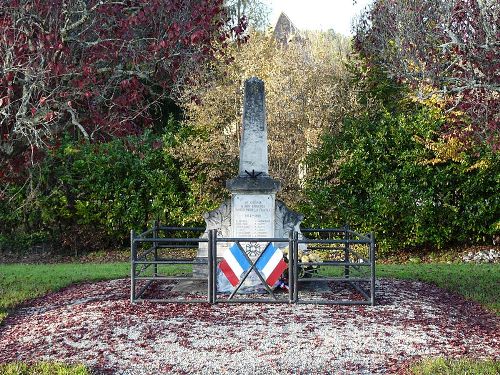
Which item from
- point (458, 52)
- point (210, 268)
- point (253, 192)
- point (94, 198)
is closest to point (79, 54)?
point (253, 192)

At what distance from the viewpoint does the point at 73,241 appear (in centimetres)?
1892

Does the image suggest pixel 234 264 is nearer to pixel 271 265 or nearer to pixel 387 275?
pixel 271 265

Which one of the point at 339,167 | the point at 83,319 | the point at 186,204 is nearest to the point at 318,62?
the point at 339,167

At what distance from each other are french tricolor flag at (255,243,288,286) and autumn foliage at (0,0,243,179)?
2.72m

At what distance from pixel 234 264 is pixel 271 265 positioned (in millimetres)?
545

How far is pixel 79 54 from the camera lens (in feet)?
31.5

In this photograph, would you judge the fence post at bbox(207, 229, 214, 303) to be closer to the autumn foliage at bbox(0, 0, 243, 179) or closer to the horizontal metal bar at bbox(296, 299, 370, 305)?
the horizontal metal bar at bbox(296, 299, 370, 305)

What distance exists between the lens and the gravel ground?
667 centimetres

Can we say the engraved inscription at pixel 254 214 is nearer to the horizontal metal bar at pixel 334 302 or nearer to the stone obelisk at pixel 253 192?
the stone obelisk at pixel 253 192

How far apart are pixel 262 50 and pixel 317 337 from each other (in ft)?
41.0

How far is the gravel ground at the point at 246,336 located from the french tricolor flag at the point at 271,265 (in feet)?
1.65

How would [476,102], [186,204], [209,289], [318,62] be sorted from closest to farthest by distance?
[209,289] → [476,102] → [186,204] → [318,62]

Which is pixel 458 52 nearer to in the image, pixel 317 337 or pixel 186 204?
pixel 317 337

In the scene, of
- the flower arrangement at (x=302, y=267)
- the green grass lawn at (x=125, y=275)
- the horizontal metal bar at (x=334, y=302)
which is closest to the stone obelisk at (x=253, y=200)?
the flower arrangement at (x=302, y=267)
